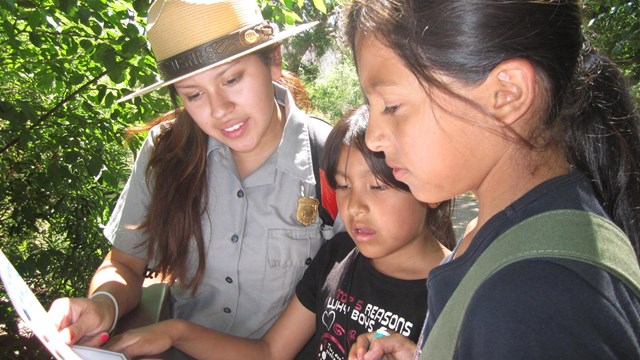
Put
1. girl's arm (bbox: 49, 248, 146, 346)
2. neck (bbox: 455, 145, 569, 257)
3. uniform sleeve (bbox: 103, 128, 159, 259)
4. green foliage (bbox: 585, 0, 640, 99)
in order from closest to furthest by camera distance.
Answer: neck (bbox: 455, 145, 569, 257) < girl's arm (bbox: 49, 248, 146, 346) < uniform sleeve (bbox: 103, 128, 159, 259) < green foliage (bbox: 585, 0, 640, 99)

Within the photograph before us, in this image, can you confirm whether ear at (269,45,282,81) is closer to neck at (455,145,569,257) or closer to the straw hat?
the straw hat

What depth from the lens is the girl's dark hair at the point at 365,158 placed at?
1.79 metres

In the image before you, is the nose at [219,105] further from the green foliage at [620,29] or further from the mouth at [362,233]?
the green foliage at [620,29]

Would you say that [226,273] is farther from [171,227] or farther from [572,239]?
[572,239]

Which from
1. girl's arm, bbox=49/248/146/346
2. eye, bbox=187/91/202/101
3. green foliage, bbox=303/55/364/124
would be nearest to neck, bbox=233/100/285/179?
eye, bbox=187/91/202/101

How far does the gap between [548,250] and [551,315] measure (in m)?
0.09

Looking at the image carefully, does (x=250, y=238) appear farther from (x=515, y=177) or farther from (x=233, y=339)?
(x=515, y=177)

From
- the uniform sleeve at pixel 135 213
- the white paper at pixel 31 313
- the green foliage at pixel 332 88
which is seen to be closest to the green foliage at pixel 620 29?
the uniform sleeve at pixel 135 213

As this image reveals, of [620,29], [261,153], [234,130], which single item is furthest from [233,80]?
[620,29]

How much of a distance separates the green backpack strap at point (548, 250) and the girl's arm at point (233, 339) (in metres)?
1.13

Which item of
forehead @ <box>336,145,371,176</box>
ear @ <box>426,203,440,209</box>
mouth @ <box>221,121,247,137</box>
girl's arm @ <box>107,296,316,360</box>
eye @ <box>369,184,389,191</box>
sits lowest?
girl's arm @ <box>107,296,316,360</box>

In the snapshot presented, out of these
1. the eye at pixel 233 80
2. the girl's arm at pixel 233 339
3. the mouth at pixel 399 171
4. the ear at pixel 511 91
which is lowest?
the girl's arm at pixel 233 339

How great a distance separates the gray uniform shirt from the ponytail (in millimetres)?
1110

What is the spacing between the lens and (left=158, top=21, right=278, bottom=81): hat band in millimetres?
1858
